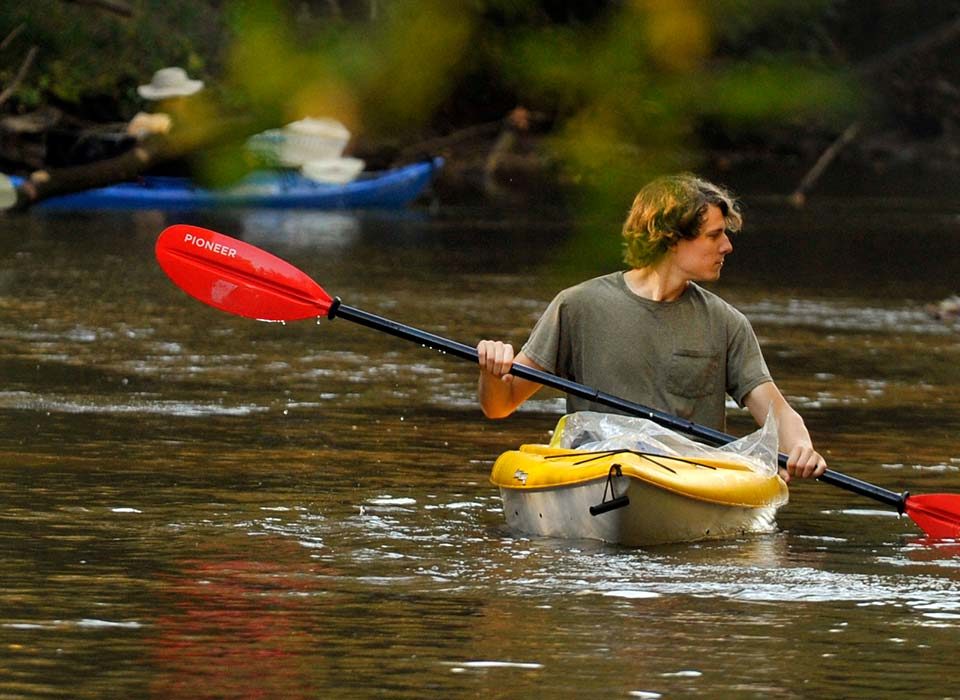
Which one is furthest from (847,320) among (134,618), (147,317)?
(134,618)

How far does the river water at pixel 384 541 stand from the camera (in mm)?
5336

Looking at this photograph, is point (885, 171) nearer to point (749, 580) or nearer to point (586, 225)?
point (749, 580)

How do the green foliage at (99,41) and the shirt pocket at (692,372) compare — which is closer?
the green foliage at (99,41)

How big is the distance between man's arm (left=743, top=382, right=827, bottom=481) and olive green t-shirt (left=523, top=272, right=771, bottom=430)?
0.14 feet

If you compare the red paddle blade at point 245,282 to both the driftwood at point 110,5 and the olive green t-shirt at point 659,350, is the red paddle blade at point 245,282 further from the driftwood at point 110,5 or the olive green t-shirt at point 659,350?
the driftwood at point 110,5

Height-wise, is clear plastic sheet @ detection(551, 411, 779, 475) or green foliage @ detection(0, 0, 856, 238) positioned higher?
green foliage @ detection(0, 0, 856, 238)

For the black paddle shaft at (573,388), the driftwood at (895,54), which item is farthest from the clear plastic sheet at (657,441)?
the driftwood at (895,54)

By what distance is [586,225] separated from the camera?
2004mm

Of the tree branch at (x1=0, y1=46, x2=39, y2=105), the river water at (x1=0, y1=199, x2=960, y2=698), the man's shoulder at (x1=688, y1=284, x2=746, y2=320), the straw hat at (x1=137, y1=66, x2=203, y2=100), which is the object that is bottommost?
the river water at (x1=0, y1=199, x2=960, y2=698)

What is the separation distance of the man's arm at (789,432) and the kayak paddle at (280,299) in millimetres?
136

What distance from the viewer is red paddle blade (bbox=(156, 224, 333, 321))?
7086 millimetres

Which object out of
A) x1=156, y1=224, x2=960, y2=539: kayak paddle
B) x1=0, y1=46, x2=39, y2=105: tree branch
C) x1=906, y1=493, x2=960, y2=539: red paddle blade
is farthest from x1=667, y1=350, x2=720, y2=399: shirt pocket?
x1=0, y1=46, x2=39, y2=105: tree branch

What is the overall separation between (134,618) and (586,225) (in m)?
4.18

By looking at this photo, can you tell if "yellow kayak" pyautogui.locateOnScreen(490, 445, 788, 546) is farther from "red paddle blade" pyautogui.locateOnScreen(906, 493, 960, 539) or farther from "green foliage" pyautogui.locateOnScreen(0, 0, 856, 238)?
"green foliage" pyautogui.locateOnScreen(0, 0, 856, 238)
